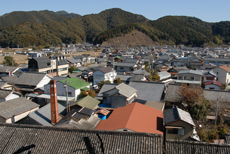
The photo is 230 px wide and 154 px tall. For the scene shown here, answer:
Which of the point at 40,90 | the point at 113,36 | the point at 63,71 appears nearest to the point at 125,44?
the point at 113,36

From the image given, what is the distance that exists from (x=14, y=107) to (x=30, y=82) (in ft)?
22.5

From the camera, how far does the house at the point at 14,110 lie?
9833 millimetres

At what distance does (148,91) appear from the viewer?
14344mm

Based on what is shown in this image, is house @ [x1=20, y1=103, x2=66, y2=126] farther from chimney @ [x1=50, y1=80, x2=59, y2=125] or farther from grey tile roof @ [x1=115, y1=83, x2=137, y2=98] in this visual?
grey tile roof @ [x1=115, y1=83, x2=137, y2=98]

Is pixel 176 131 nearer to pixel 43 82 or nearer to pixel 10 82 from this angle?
pixel 43 82

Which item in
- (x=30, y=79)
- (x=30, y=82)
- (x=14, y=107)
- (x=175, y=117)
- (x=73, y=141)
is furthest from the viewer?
(x=30, y=79)

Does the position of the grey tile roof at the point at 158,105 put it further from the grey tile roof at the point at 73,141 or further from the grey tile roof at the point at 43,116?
the grey tile roof at the point at 43,116

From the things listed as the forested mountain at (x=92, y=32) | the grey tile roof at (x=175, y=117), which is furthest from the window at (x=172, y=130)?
the forested mountain at (x=92, y=32)

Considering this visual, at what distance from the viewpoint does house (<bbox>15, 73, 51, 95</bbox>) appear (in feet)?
54.9

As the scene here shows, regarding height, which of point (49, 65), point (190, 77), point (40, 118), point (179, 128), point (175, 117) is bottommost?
point (40, 118)

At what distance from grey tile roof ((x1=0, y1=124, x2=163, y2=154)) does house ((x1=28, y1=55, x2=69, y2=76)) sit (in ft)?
56.8

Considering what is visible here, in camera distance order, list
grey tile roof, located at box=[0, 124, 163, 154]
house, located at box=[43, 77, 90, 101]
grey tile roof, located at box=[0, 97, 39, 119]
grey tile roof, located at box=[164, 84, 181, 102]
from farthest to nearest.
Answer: house, located at box=[43, 77, 90, 101] < grey tile roof, located at box=[164, 84, 181, 102] < grey tile roof, located at box=[0, 97, 39, 119] < grey tile roof, located at box=[0, 124, 163, 154]

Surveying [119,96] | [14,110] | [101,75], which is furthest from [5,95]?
[101,75]

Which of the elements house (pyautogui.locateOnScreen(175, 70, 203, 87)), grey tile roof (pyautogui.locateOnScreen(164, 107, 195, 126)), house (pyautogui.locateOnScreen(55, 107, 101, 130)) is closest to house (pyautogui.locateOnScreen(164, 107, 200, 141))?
grey tile roof (pyautogui.locateOnScreen(164, 107, 195, 126))
